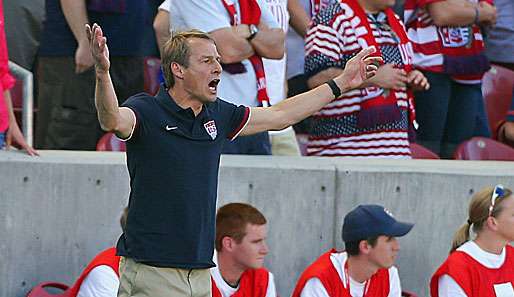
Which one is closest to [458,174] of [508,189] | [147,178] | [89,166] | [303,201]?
[508,189]

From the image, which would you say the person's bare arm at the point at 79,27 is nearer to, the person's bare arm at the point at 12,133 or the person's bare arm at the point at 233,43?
the person's bare arm at the point at 12,133

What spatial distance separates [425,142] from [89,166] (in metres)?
2.41

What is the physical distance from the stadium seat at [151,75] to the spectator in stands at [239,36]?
987 millimetres

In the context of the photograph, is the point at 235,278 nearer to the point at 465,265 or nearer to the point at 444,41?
the point at 465,265

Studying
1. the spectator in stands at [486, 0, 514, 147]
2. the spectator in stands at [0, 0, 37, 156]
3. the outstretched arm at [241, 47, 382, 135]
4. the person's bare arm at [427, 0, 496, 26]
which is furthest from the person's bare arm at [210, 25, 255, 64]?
the spectator in stands at [486, 0, 514, 147]

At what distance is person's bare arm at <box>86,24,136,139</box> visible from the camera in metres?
4.41

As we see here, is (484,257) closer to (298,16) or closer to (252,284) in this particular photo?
(252,284)

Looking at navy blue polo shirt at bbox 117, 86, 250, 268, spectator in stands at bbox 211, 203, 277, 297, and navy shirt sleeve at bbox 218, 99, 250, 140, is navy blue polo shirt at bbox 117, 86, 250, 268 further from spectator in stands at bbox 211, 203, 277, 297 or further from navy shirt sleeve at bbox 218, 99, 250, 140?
spectator in stands at bbox 211, 203, 277, 297

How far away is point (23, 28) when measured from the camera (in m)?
7.50

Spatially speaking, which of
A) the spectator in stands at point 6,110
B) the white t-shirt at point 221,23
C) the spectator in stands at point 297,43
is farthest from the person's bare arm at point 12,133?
the spectator in stands at point 297,43

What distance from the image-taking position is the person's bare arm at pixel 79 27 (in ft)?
23.7

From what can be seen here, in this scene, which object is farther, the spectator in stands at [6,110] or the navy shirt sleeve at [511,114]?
the navy shirt sleeve at [511,114]

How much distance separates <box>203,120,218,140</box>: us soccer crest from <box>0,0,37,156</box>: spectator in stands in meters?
1.56

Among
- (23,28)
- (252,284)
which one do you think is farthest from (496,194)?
(23,28)
